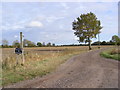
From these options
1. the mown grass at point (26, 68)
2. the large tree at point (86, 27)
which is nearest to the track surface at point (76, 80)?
the mown grass at point (26, 68)

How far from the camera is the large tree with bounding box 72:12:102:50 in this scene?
44.2 metres

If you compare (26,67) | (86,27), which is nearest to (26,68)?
(26,67)

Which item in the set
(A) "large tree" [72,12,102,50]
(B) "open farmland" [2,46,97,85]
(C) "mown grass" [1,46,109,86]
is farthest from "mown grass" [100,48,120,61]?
(A) "large tree" [72,12,102,50]

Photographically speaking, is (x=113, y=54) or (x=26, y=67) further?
(x=113, y=54)

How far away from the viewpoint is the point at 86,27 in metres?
44.4

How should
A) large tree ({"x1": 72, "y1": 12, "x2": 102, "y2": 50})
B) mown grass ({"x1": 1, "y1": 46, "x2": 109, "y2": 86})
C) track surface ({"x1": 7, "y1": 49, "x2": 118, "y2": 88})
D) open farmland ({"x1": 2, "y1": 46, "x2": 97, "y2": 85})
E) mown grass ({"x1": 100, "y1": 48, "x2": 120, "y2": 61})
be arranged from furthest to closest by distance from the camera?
large tree ({"x1": 72, "y1": 12, "x2": 102, "y2": 50})
mown grass ({"x1": 100, "y1": 48, "x2": 120, "y2": 61})
open farmland ({"x1": 2, "y1": 46, "x2": 97, "y2": 85})
mown grass ({"x1": 1, "y1": 46, "x2": 109, "y2": 86})
track surface ({"x1": 7, "y1": 49, "x2": 118, "y2": 88})

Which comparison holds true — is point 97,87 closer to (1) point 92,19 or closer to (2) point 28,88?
(2) point 28,88

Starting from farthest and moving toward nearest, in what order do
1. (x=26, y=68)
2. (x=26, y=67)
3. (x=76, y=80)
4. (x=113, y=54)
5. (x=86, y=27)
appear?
(x=86, y=27)
(x=113, y=54)
(x=26, y=67)
(x=26, y=68)
(x=76, y=80)

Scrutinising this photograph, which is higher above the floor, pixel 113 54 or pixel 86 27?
pixel 86 27

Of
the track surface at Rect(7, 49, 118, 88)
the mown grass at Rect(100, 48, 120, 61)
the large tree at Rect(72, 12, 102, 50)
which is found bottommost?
the track surface at Rect(7, 49, 118, 88)

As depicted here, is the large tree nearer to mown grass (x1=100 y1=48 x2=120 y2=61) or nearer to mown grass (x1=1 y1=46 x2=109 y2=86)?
mown grass (x1=100 y1=48 x2=120 y2=61)

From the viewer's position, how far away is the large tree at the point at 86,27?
4422 centimetres

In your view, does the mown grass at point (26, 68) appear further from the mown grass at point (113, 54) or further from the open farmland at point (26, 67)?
the mown grass at point (113, 54)

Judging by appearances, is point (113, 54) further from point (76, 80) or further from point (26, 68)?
point (76, 80)
